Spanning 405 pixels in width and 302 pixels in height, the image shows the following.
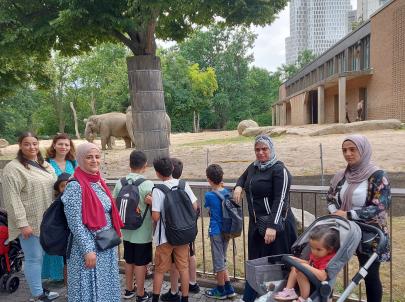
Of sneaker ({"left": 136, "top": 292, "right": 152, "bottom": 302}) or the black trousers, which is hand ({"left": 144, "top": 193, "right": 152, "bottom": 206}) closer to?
sneaker ({"left": 136, "top": 292, "right": 152, "bottom": 302})

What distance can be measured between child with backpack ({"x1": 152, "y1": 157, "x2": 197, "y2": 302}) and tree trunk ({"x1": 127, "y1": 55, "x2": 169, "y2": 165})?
6.71 m

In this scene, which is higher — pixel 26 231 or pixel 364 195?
pixel 364 195

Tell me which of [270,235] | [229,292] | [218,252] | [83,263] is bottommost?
[229,292]

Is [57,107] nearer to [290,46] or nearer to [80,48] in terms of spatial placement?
[80,48]

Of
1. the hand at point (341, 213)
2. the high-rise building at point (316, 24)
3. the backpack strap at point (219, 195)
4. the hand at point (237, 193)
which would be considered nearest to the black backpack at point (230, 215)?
the backpack strap at point (219, 195)

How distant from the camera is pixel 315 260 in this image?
2.96 meters

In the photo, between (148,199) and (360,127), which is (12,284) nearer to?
(148,199)

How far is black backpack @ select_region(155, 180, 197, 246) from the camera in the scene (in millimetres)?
3740

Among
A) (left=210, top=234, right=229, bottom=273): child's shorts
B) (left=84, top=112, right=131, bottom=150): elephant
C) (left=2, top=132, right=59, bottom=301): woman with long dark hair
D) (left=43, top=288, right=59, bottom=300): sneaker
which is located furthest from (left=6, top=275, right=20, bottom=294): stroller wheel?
(left=84, top=112, right=131, bottom=150): elephant

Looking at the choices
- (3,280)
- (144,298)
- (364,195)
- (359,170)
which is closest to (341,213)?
(364,195)

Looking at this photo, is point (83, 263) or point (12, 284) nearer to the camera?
point (83, 263)

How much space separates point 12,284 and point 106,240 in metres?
2.21

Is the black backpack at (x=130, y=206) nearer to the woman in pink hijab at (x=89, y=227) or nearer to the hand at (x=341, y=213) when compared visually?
the woman in pink hijab at (x=89, y=227)

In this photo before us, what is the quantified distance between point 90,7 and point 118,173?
5.35 m
